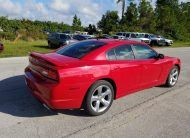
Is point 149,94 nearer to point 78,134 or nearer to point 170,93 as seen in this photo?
point 170,93

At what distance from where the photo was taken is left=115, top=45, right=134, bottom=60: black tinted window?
5367 mm

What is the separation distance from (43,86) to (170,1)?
6893cm

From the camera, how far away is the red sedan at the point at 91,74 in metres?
4.43

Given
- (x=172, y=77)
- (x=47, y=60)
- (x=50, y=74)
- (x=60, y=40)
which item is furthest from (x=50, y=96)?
(x=60, y=40)

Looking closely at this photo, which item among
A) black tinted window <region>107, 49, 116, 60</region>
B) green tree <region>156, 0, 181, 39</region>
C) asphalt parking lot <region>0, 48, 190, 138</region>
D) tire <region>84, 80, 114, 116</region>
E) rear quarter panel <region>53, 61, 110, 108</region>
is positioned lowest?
asphalt parking lot <region>0, 48, 190, 138</region>

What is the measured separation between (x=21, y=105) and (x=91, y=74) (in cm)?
166

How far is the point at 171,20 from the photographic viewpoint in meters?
50.3

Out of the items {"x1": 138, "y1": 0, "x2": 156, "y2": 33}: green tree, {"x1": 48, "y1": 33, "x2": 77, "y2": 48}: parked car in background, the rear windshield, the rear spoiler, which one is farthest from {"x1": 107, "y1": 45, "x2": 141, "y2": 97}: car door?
{"x1": 138, "y1": 0, "x2": 156, "y2": 33}: green tree

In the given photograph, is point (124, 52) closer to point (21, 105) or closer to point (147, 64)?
point (147, 64)

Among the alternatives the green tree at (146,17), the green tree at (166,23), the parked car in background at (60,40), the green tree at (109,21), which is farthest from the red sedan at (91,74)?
the green tree at (166,23)

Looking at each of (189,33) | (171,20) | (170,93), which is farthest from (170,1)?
(170,93)

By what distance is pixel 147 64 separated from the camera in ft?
19.4

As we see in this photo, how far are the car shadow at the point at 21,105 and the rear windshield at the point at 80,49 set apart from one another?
1.14 meters

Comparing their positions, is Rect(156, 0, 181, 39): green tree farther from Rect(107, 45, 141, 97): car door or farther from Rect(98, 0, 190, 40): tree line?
Rect(107, 45, 141, 97): car door
